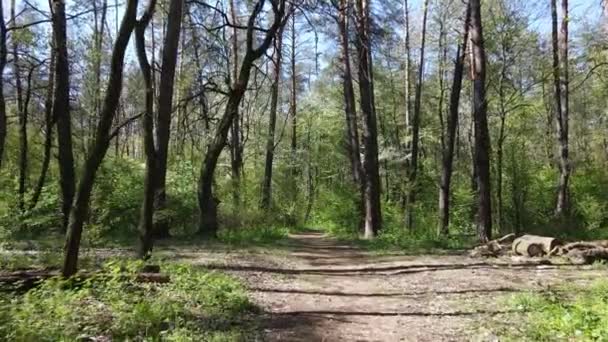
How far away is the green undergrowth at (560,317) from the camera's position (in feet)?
16.6

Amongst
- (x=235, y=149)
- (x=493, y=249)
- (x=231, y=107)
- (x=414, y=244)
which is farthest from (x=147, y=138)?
(x=235, y=149)

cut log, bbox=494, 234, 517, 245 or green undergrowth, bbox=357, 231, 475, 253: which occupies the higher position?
cut log, bbox=494, 234, 517, 245

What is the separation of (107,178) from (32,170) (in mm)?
10872

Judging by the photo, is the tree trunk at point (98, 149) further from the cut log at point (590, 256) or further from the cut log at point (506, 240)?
the cut log at point (506, 240)

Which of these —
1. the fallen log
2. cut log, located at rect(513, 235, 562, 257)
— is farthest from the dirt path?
cut log, located at rect(513, 235, 562, 257)

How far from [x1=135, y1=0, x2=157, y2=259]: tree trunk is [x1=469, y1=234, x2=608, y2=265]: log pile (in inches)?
283

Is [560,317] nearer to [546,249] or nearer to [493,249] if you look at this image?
[546,249]

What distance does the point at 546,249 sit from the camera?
1134cm

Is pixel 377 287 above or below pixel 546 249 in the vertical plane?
below

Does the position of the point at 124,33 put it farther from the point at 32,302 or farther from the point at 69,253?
the point at 32,302

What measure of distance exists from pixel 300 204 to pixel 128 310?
24225 millimetres

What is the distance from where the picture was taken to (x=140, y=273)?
7.30 meters

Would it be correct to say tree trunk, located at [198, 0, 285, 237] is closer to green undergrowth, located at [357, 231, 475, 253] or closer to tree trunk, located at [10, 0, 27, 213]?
green undergrowth, located at [357, 231, 475, 253]

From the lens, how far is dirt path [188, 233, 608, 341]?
5969 millimetres
